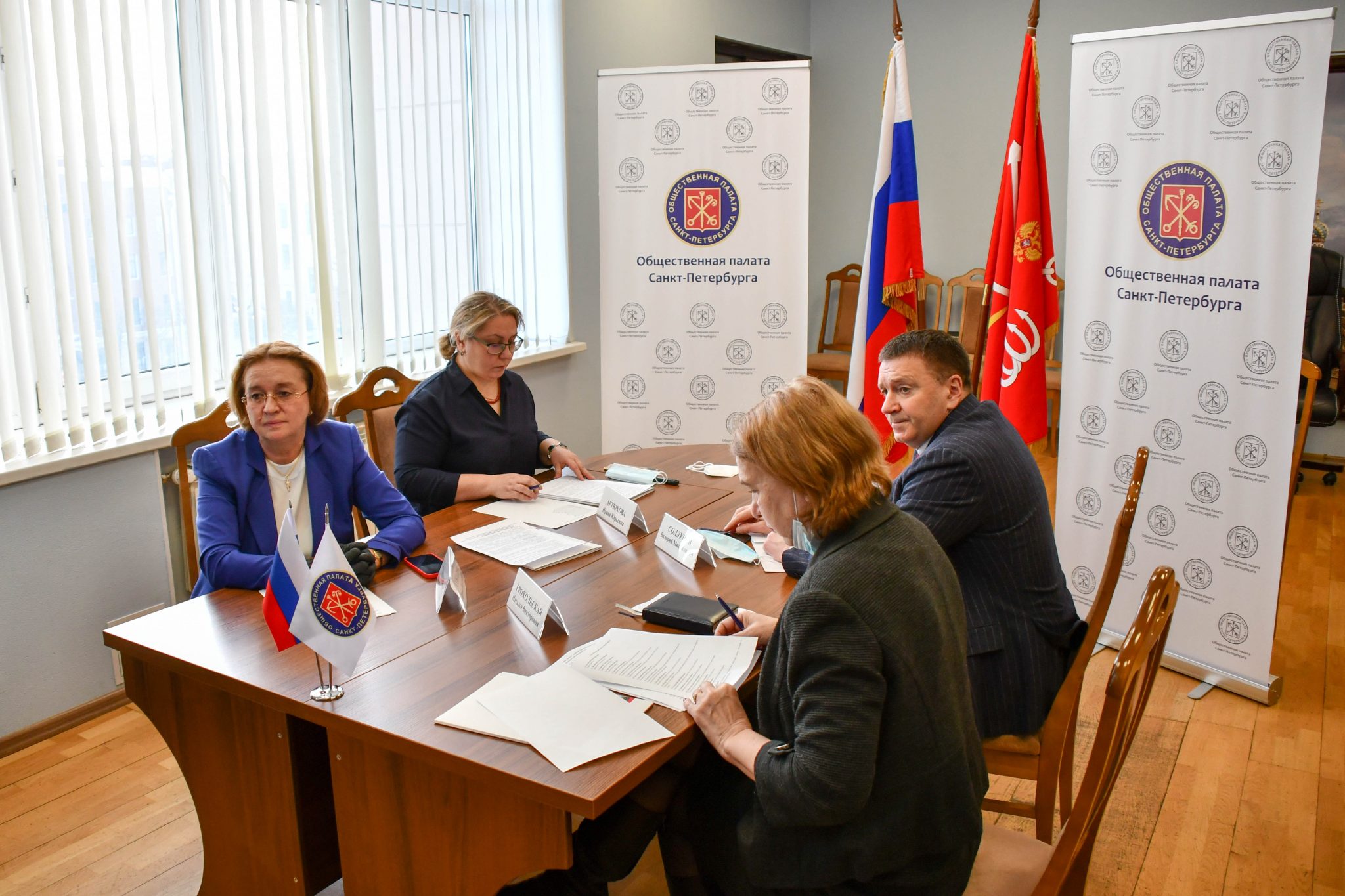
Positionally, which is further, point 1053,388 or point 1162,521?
point 1053,388

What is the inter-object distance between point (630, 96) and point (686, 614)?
2598 mm

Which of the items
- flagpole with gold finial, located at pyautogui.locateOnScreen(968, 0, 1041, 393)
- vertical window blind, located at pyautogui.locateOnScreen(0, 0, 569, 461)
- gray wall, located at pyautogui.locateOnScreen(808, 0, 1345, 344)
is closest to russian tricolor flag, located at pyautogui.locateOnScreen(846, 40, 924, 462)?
flagpole with gold finial, located at pyautogui.locateOnScreen(968, 0, 1041, 393)

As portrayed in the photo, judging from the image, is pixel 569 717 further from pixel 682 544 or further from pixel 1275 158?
pixel 1275 158

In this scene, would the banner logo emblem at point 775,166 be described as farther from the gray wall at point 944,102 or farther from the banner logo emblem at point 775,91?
the gray wall at point 944,102

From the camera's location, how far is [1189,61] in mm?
3061

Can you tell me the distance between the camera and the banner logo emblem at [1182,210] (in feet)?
10.1

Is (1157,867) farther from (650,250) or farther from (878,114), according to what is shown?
(878,114)

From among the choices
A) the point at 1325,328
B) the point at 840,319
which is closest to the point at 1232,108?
the point at 1325,328

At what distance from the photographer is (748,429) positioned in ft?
4.77

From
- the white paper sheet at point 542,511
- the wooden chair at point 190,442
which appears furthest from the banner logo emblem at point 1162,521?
the wooden chair at point 190,442

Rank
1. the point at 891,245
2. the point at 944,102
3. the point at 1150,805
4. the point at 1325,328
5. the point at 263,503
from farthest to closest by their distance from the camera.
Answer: the point at 944,102 < the point at 1325,328 < the point at 891,245 < the point at 1150,805 < the point at 263,503

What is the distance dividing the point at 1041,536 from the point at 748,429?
875mm

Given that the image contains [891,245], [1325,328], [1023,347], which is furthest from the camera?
[1325,328]

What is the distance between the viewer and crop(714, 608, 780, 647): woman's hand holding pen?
1833 mm
